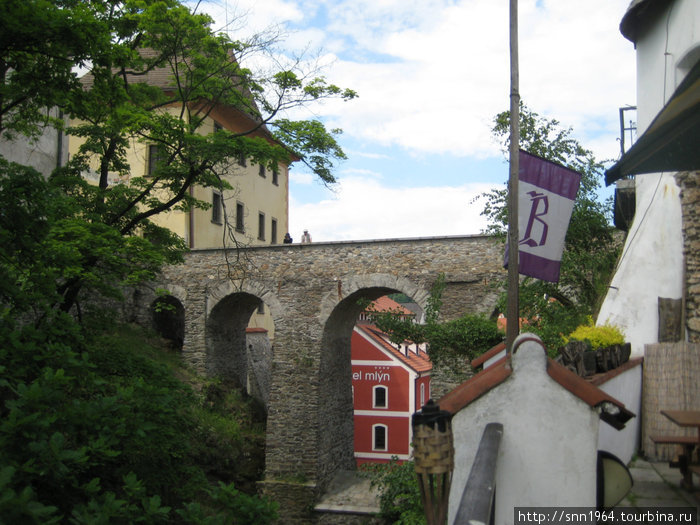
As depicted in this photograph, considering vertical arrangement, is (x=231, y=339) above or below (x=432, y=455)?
below

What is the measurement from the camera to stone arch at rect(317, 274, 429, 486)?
19.5 m

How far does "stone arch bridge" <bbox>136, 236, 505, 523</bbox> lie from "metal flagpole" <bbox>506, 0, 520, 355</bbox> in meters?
11.0

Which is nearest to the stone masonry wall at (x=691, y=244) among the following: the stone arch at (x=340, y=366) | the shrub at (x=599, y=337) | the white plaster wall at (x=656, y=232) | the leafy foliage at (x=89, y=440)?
→ the white plaster wall at (x=656, y=232)

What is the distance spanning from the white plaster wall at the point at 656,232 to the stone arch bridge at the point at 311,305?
22.5 feet

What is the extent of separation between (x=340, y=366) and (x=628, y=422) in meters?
14.7

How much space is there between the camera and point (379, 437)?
2991cm

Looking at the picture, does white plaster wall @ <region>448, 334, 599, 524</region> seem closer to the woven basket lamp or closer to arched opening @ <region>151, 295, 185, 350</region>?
the woven basket lamp

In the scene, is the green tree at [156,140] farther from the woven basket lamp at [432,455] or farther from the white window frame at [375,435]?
the white window frame at [375,435]

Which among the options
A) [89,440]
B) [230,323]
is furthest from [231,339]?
[89,440]

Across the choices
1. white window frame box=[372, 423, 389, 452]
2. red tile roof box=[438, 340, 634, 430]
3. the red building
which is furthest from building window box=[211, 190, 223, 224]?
red tile roof box=[438, 340, 634, 430]

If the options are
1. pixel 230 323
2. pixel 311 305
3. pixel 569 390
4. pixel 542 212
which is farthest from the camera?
pixel 230 323

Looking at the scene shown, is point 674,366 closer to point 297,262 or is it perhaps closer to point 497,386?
point 497,386

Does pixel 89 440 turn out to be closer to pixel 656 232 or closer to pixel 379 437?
pixel 656 232

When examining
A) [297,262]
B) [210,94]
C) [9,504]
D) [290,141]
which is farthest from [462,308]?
[9,504]
